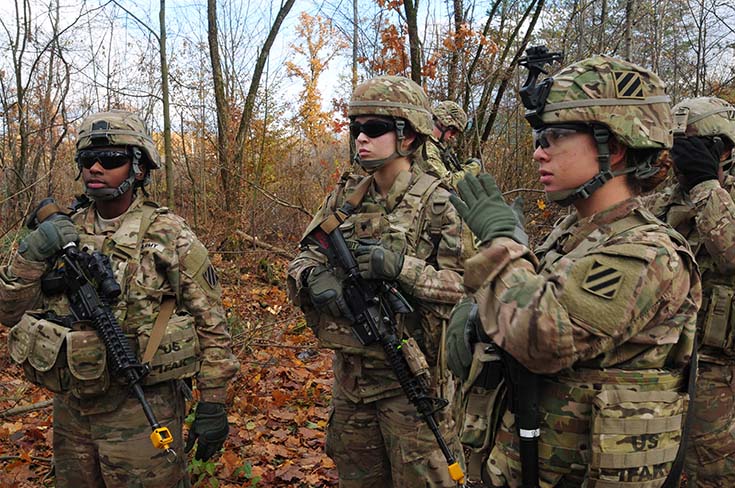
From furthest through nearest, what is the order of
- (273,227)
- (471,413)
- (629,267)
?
(273,227), (471,413), (629,267)

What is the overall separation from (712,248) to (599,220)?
5.49 feet

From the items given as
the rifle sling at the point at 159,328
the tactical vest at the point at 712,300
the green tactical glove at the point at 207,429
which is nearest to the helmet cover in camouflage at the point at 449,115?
the tactical vest at the point at 712,300

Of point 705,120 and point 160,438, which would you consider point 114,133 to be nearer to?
point 160,438

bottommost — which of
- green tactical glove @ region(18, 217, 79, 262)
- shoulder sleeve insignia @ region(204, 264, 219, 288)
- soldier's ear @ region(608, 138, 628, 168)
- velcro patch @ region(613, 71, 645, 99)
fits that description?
shoulder sleeve insignia @ region(204, 264, 219, 288)

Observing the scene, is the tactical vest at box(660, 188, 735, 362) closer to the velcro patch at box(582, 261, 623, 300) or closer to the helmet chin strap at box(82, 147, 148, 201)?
the velcro patch at box(582, 261, 623, 300)

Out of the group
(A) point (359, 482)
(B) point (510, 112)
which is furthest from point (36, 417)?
(B) point (510, 112)

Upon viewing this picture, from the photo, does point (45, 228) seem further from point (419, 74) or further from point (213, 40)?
point (213, 40)

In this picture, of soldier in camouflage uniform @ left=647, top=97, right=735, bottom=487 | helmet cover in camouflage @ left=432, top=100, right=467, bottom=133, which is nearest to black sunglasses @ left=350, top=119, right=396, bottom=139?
soldier in camouflage uniform @ left=647, top=97, right=735, bottom=487

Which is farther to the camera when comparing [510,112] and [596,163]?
[510,112]

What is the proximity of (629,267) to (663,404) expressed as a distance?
48 cm

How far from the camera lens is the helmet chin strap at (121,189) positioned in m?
2.90

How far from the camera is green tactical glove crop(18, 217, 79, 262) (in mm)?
2729

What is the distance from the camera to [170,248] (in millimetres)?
2895

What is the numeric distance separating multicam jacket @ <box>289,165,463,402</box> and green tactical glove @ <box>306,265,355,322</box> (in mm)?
105
